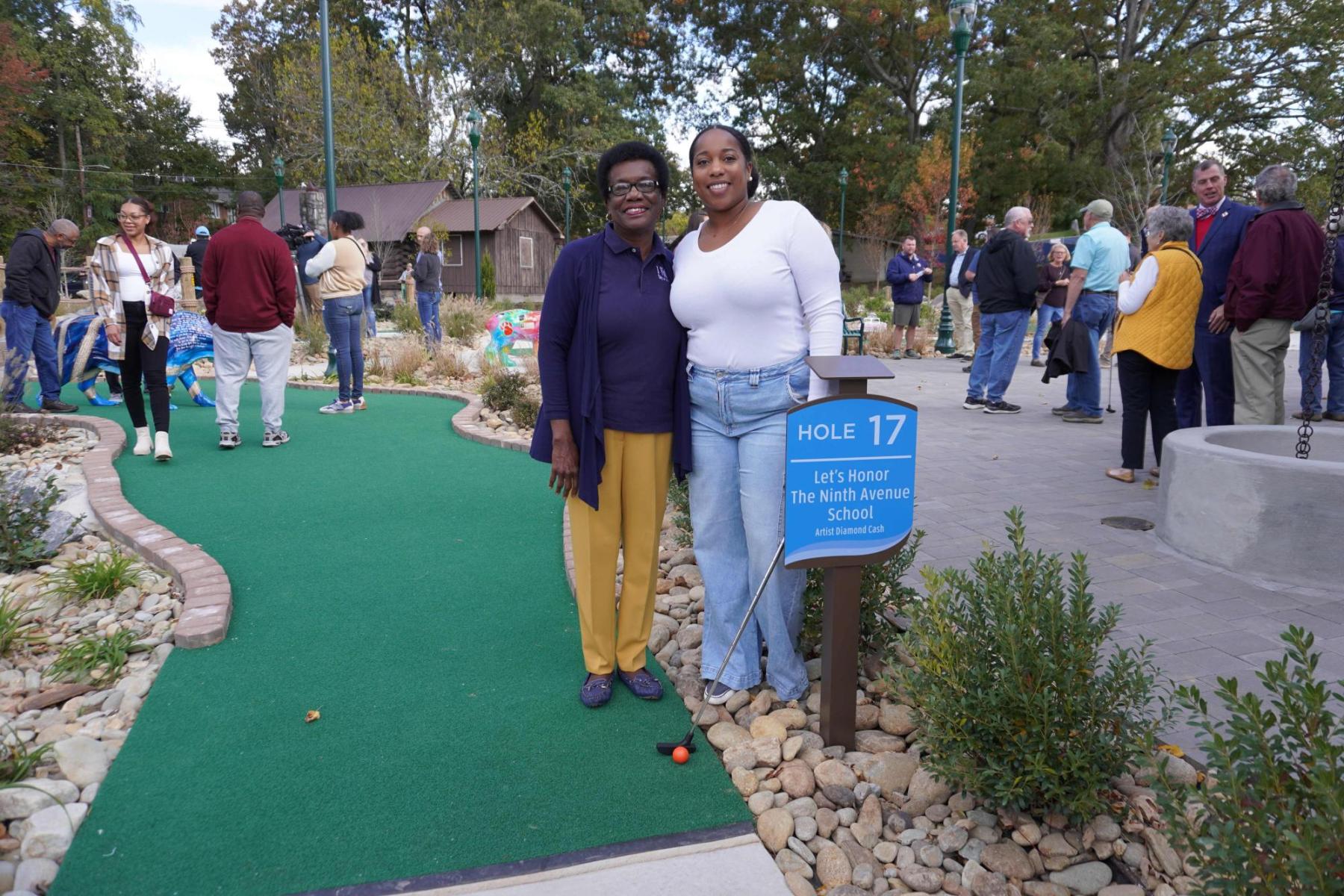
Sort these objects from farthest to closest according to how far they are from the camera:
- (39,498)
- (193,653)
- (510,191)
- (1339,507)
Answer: (510,191) → (39,498) → (1339,507) → (193,653)

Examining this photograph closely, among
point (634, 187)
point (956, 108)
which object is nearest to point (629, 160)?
point (634, 187)

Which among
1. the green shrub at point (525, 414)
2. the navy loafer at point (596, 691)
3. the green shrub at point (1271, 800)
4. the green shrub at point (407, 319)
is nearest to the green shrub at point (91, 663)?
the navy loafer at point (596, 691)

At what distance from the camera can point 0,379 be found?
692cm

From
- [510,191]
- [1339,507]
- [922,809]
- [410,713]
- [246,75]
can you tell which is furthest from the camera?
[246,75]

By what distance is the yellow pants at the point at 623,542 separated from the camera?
3086 mm

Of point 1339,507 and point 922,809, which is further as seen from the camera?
point 1339,507

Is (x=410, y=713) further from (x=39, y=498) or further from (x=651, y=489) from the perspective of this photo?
(x=39, y=498)

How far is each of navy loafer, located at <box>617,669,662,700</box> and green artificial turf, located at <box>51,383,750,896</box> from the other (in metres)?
0.05

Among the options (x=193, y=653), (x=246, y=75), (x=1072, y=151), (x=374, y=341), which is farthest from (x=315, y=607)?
(x=246, y=75)

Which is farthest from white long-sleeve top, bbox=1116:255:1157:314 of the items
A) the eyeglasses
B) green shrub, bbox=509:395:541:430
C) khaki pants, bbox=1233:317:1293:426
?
green shrub, bbox=509:395:541:430

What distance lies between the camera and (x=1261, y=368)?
5.60 meters

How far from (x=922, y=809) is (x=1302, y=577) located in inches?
107

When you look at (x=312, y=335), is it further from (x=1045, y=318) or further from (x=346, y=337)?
(x=1045, y=318)

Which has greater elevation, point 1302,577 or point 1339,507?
point 1339,507
